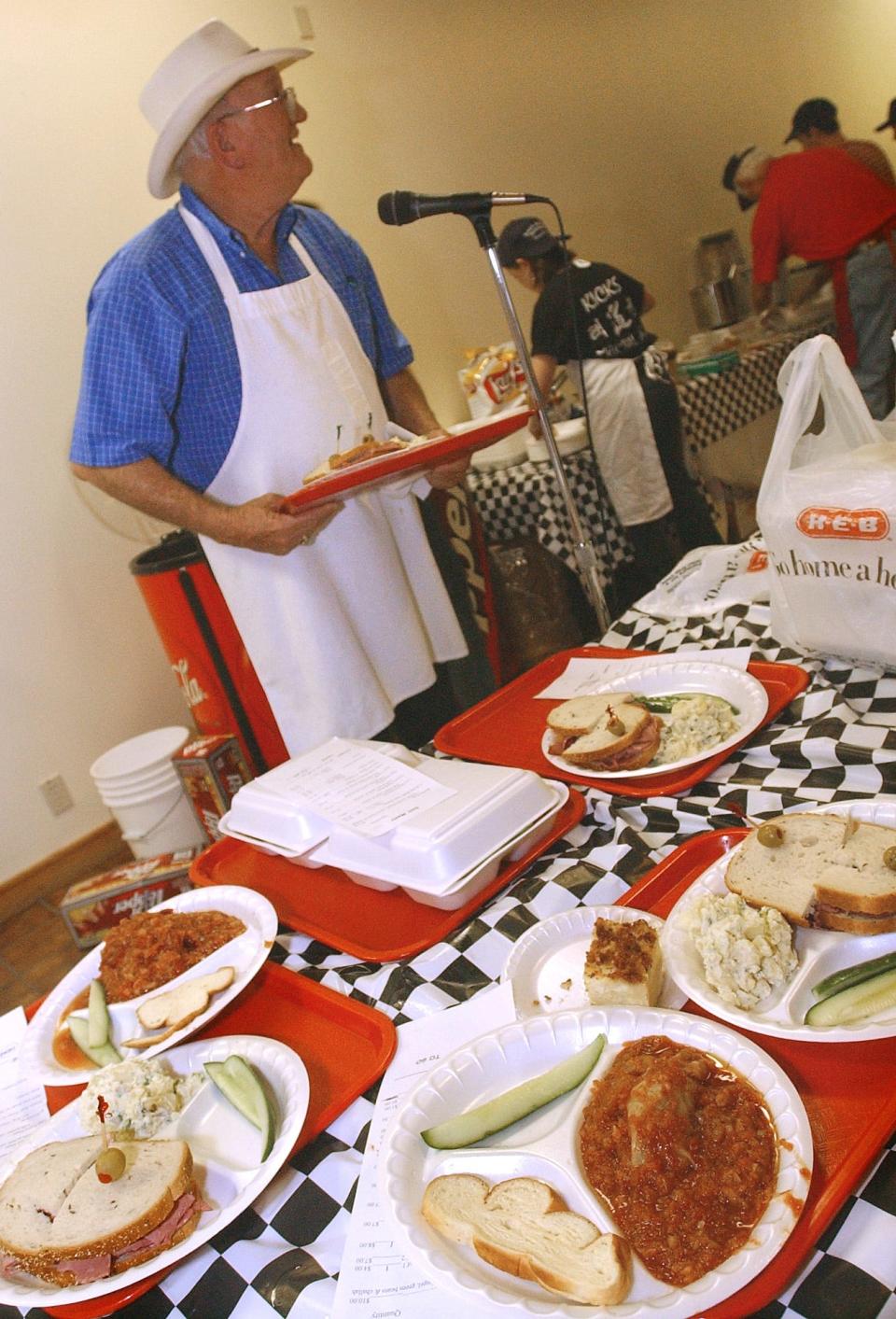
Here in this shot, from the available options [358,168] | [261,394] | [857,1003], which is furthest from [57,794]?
[857,1003]

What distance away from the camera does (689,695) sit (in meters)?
1.54

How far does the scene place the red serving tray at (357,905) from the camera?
49.5 inches

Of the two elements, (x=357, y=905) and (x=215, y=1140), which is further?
(x=357, y=905)

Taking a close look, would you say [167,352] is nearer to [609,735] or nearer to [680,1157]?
[609,735]

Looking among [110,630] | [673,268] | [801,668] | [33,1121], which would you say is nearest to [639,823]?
[801,668]

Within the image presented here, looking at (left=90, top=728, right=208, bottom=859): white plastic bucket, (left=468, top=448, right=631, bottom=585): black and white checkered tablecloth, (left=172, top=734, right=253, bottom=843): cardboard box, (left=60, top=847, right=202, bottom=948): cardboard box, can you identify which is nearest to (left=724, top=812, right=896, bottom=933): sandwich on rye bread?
(left=172, top=734, right=253, bottom=843): cardboard box

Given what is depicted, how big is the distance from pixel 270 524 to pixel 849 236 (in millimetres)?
4200

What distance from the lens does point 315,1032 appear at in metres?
1.17

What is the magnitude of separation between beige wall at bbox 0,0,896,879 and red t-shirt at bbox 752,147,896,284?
4.57ft

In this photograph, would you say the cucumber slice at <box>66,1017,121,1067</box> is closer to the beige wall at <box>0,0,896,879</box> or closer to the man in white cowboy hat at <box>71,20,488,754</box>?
the man in white cowboy hat at <box>71,20,488,754</box>

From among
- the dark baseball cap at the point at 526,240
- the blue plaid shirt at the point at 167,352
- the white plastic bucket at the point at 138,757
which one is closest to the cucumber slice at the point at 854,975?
the blue plaid shirt at the point at 167,352

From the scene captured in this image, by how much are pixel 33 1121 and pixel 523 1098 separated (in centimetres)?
69

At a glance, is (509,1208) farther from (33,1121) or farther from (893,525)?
(893,525)

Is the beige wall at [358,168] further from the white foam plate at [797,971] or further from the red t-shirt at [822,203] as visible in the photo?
the white foam plate at [797,971]
